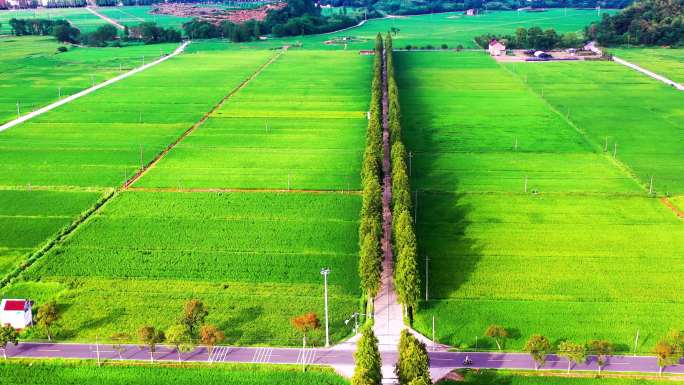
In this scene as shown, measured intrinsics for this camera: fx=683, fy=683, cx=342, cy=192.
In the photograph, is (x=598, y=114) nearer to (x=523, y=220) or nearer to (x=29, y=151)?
(x=523, y=220)

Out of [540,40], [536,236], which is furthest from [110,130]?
[540,40]

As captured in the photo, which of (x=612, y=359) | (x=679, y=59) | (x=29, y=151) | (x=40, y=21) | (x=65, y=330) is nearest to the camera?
(x=612, y=359)

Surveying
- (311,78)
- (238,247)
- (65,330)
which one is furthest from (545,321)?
(311,78)

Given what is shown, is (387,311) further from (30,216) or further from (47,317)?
(30,216)

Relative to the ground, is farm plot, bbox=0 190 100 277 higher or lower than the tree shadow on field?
higher

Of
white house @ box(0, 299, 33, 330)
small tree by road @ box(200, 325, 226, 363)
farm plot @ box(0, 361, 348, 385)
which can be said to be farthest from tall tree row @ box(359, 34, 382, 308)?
white house @ box(0, 299, 33, 330)

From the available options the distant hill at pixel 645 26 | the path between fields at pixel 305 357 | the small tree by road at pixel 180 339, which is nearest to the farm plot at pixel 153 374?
the path between fields at pixel 305 357

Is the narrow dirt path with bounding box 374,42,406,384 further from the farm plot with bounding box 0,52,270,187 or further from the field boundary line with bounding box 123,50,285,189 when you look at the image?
the farm plot with bounding box 0,52,270,187
